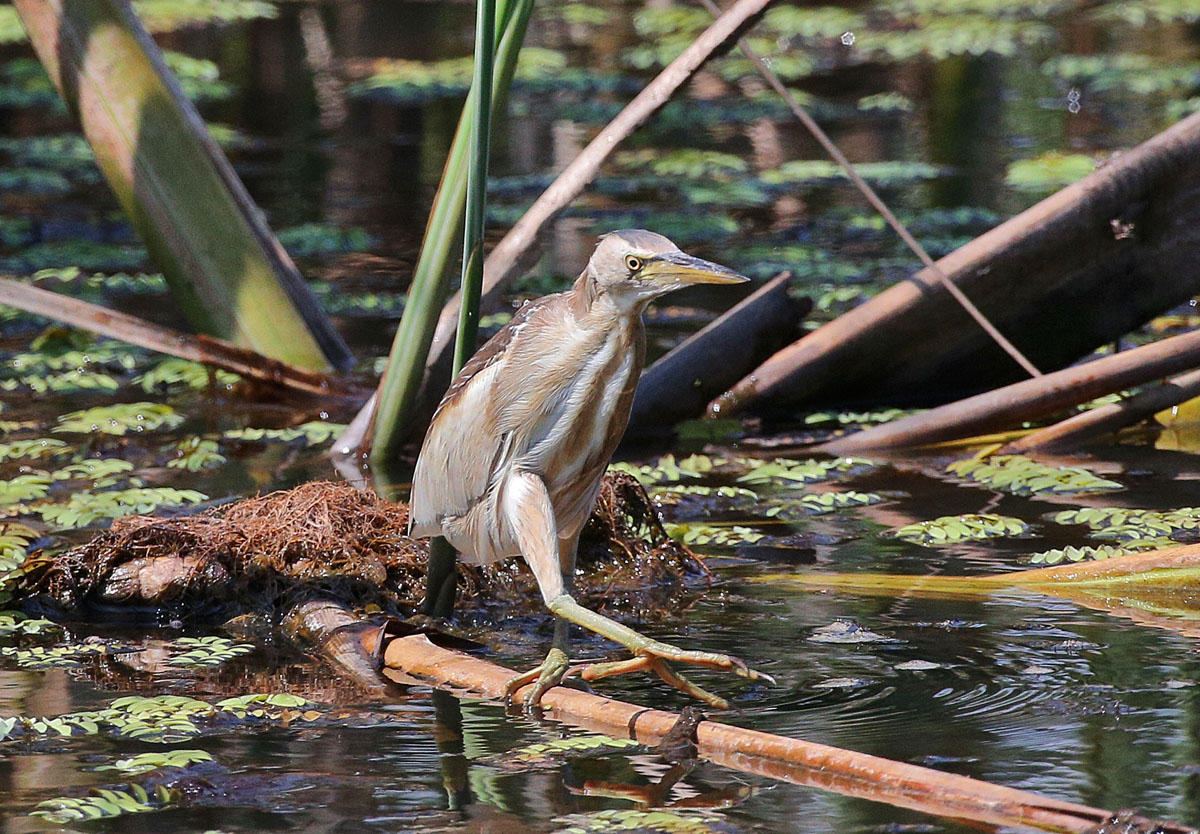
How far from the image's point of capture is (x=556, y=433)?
3.46 metres

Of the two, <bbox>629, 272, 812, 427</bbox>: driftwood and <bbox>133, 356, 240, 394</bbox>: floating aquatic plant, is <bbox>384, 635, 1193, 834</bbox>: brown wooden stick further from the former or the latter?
<bbox>133, 356, 240, 394</bbox>: floating aquatic plant

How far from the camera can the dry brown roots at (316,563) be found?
4500 mm

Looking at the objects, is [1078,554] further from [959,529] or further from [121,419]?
[121,419]

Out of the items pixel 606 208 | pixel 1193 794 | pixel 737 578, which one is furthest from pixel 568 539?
pixel 606 208

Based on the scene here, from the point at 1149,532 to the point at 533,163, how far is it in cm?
809

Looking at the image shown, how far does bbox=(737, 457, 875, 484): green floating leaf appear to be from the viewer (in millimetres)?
5750

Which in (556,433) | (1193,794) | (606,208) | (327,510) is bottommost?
(1193,794)

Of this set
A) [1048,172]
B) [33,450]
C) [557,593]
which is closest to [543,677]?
[557,593]

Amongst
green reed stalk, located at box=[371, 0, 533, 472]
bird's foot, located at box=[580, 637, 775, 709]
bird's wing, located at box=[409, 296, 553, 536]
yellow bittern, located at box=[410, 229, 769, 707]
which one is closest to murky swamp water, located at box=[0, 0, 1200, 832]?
bird's foot, located at box=[580, 637, 775, 709]

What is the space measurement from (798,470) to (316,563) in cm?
190

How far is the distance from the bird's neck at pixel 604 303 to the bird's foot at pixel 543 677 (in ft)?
2.30

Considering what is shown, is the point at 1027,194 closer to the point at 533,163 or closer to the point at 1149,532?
the point at 533,163

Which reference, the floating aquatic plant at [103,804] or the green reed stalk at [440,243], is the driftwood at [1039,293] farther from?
the floating aquatic plant at [103,804]

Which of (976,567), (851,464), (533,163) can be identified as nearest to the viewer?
(976,567)
